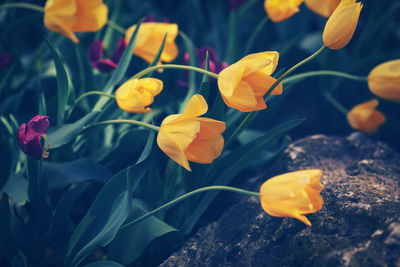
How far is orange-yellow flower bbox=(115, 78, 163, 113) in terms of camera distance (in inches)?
34.5

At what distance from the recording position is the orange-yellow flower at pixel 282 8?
3.55ft

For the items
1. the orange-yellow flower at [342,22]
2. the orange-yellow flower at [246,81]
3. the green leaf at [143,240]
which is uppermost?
the orange-yellow flower at [342,22]

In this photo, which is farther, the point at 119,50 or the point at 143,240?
the point at 119,50

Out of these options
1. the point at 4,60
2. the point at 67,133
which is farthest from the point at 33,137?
the point at 4,60

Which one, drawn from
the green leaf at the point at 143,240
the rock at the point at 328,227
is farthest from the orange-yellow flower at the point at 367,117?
the green leaf at the point at 143,240

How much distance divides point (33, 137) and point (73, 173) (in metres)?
0.21

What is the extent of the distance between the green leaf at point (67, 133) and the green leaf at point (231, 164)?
375 millimetres

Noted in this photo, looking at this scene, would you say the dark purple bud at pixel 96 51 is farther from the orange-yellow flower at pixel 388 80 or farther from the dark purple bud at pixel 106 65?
the orange-yellow flower at pixel 388 80

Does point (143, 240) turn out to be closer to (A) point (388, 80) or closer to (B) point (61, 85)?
(B) point (61, 85)

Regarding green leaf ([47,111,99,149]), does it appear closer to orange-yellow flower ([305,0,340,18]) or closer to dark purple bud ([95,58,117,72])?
dark purple bud ([95,58,117,72])

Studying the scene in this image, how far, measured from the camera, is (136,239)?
0.93 metres

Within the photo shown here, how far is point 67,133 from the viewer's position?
0.93 metres

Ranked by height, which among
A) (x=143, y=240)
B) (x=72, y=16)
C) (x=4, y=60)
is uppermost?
(x=72, y=16)

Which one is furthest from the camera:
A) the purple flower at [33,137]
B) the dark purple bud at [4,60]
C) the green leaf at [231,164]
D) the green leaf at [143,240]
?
the dark purple bud at [4,60]
